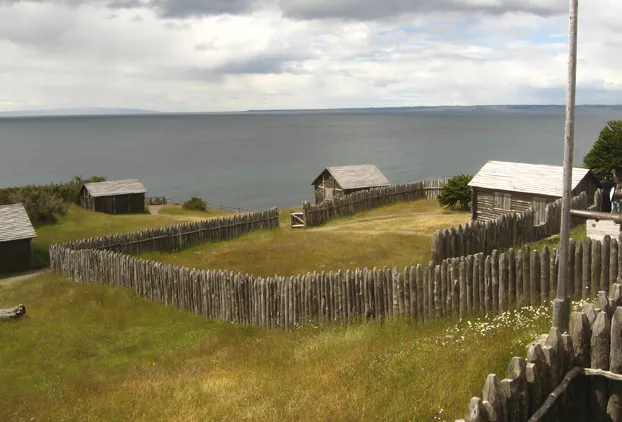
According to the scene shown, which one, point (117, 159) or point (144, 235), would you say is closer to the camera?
point (144, 235)

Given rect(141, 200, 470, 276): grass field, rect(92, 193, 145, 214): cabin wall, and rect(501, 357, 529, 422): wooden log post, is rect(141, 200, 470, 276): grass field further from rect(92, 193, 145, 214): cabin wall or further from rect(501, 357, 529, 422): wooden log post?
rect(92, 193, 145, 214): cabin wall

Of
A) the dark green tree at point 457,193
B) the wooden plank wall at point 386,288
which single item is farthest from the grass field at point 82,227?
the dark green tree at point 457,193

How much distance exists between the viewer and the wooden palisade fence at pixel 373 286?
1239cm

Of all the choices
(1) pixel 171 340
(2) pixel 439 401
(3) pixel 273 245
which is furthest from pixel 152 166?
(2) pixel 439 401

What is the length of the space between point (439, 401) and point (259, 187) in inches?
3609

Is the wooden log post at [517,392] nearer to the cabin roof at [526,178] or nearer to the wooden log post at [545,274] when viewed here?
the wooden log post at [545,274]

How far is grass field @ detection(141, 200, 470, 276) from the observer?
22.5 metres

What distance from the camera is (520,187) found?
29.2 metres

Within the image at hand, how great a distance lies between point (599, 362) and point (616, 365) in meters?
0.20

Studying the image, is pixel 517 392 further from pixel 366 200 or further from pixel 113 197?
pixel 113 197

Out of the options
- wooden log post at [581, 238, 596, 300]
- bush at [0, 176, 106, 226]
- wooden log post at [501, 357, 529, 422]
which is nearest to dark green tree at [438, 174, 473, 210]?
wooden log post at [581, 238, 596, 300]

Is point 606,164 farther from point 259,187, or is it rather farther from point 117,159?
point 117,159

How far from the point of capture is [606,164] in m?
36.7

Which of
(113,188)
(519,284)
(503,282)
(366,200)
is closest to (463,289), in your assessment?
(503,282)
